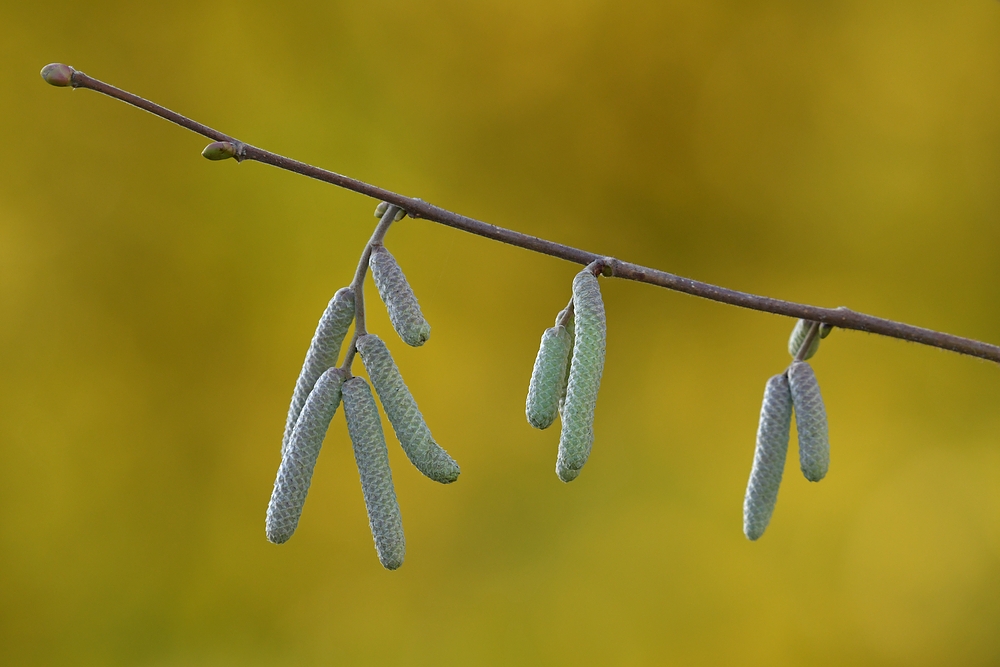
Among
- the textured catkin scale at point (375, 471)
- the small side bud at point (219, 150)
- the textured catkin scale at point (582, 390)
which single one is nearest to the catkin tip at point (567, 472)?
the textured catkin scale at point (582, 390)

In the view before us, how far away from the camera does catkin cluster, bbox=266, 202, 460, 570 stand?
734mm

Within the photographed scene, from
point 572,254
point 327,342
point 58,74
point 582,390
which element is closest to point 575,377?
point 582,390

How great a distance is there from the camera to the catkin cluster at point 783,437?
854 millimetres

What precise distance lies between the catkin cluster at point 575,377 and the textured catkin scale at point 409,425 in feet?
0.32

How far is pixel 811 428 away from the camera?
0.86 m

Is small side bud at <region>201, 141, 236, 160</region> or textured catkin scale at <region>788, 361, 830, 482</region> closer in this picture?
small side bud at <region>201, 141, 236, 160</region>

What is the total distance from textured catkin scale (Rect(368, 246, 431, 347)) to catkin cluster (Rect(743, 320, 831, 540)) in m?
0.39

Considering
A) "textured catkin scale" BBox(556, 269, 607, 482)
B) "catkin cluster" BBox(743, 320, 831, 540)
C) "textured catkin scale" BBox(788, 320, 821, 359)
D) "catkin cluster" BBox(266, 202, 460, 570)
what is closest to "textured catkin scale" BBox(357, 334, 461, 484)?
"catkin cluster" BBox(266, 202, 460, 570)

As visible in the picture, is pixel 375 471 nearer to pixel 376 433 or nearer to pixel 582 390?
pixel 376 433

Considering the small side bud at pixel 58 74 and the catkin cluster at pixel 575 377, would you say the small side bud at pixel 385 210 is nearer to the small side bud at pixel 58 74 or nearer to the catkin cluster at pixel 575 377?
the catkin cluster at pixel 575 377

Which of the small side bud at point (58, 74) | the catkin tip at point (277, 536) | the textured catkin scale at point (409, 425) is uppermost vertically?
the small side bud at point (58, 74)

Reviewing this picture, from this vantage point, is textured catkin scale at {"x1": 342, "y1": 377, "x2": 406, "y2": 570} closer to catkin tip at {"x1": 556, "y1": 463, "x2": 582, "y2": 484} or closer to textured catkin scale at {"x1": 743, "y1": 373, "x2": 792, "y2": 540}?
catkin tip at {"x1": 556, "y1": 463, "x2": 582, "y2": 484}

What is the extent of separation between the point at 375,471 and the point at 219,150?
316 mm

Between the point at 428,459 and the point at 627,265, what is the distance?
0.28 m
